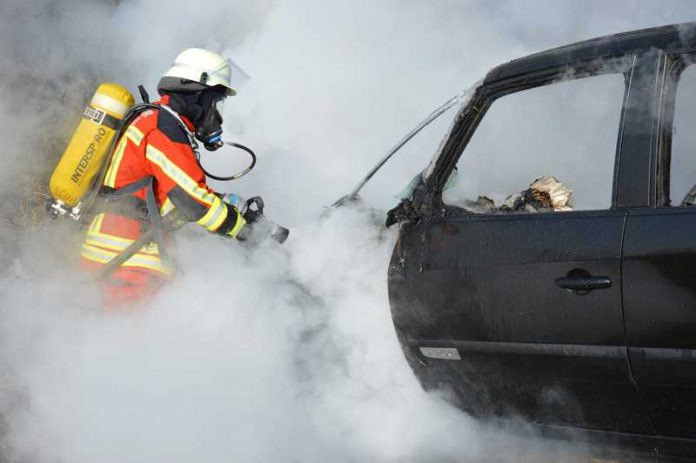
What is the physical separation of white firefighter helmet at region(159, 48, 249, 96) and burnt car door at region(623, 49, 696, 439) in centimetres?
241

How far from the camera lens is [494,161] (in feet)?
11.7

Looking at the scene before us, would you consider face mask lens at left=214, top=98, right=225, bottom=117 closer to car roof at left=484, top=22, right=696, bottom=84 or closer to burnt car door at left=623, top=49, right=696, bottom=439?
car roof at left=484, top=22, right=696, bottom=84

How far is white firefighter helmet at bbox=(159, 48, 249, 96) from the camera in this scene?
4.53m

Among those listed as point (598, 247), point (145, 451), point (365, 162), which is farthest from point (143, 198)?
point (365, 162)

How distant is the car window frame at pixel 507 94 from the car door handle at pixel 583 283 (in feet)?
0.76

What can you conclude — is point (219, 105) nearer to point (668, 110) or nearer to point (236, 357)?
point (236, 357)

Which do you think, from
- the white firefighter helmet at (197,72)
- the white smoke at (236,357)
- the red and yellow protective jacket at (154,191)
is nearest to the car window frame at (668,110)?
the white smoke at (236,357)

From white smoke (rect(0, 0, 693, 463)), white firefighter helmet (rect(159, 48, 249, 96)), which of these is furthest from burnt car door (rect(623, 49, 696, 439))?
white firefighter helmet (rect(159, 48, 249, 96))

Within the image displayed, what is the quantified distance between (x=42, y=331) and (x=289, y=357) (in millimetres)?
1336

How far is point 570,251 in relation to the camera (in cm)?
290

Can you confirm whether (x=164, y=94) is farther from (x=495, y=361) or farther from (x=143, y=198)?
(x=495, y=361)

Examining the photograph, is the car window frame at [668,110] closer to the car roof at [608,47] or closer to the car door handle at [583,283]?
the car roof at [608,47]

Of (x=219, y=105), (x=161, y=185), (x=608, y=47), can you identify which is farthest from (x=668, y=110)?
(x=219, y=105)

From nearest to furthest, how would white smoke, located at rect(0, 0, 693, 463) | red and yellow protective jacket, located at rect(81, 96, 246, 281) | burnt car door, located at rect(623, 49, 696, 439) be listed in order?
1. burnt car door, located at rect(623, 49, 696, 439)
2. white smoke, located at rect(0, 0, 693, 463)
3. red and yellow protective jacket, located at rect(81, 96, 246, 281)
